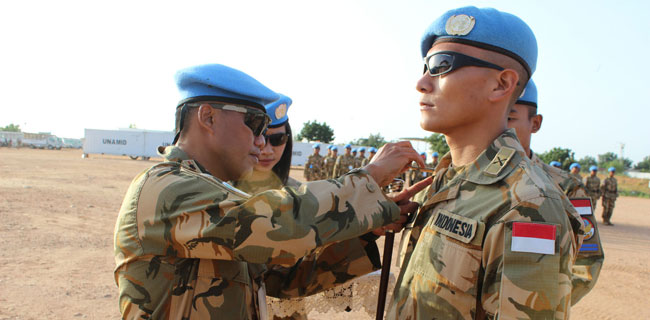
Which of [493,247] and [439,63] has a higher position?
[439,63]

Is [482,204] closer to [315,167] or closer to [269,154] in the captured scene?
[269,154]

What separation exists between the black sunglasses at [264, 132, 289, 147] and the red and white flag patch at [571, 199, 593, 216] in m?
2.54

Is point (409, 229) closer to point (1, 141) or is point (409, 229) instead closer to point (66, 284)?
point (66, 284)

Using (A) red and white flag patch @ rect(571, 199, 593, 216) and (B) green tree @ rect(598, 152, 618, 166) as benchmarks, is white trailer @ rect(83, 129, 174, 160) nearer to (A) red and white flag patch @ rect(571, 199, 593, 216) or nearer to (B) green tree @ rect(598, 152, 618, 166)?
(A) red and white flag patch @ rect(571, 199, 593, 216)

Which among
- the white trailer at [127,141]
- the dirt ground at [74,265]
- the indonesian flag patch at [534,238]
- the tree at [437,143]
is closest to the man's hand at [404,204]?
the indonesian flag patch at [534,238]

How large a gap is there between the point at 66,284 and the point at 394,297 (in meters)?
5.56

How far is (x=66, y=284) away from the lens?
5832 mm

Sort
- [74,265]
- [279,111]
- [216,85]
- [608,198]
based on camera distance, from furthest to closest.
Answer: [608,198] < [74,265] < [279,111] < [216,85]

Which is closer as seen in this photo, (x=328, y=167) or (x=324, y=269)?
(x=324, y=269)

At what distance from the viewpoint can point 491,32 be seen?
1.81m

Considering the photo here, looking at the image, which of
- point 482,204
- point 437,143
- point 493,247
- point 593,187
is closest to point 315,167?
point 593,187

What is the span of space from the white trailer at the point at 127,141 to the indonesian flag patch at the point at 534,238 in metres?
42.2

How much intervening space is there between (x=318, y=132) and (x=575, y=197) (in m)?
56.8

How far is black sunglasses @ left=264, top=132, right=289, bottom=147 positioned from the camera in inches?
163
